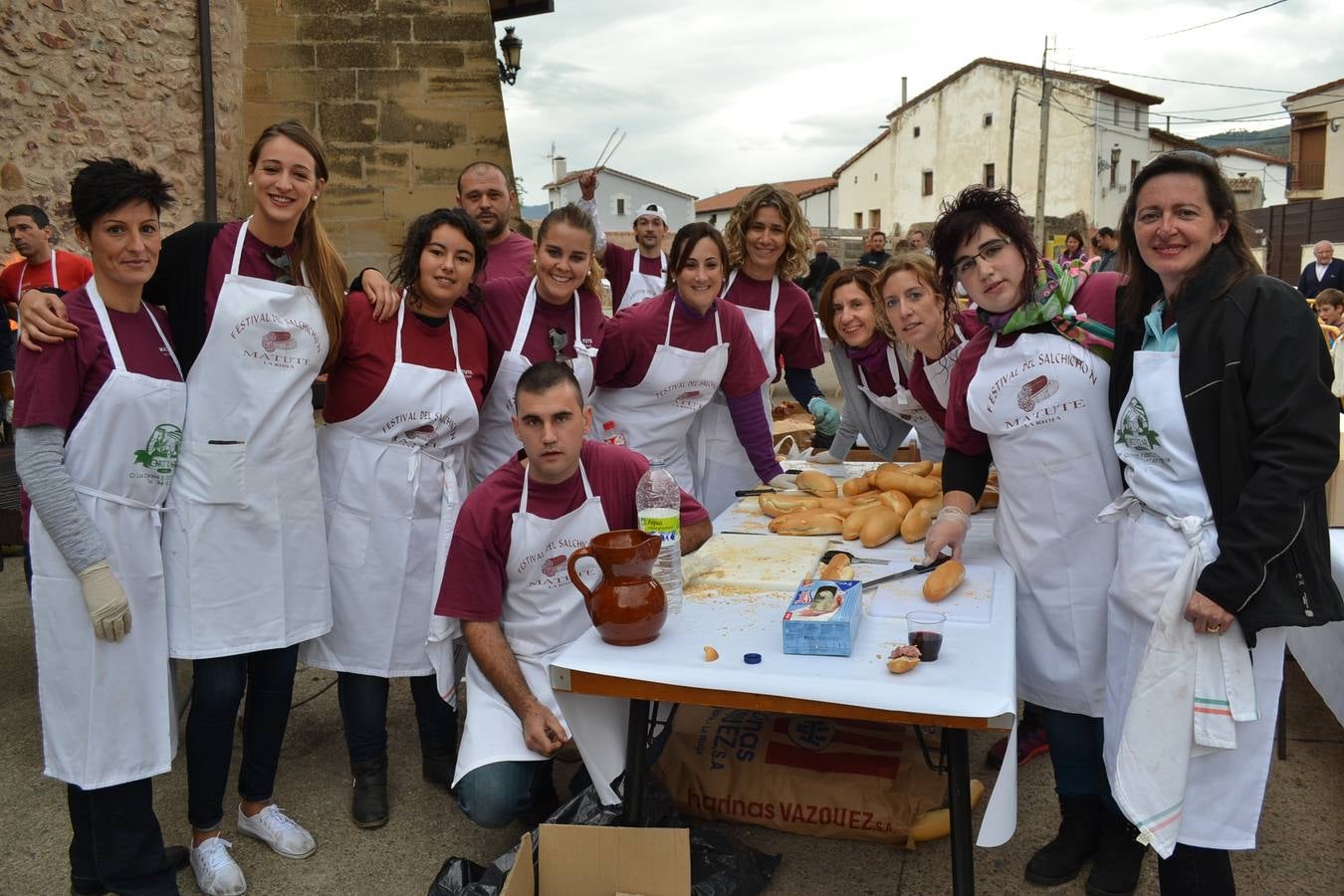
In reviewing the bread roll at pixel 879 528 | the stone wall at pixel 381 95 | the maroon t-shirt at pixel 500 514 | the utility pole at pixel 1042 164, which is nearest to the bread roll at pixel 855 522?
the bread roll at pixel 879 528

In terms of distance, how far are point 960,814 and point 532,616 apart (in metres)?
1.13

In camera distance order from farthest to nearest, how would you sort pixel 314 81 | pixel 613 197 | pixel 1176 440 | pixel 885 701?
pixel 613 197
pixel 314 81
pixel 1176 440
pixel 885 701

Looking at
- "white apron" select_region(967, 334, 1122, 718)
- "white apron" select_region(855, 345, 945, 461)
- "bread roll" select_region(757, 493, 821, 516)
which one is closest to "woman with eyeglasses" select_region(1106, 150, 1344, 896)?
"white apron" select_region(967, 334, 1122, 718)

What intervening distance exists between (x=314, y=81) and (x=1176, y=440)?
631cm

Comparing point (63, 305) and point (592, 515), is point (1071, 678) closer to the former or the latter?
point (592, 515)

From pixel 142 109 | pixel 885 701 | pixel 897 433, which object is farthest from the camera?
pixel 142 109

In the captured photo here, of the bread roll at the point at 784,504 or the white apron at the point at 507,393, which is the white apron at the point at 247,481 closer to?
the white apron at the point at 507,393

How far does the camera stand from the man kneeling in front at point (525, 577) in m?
2.40

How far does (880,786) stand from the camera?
8.56 ft

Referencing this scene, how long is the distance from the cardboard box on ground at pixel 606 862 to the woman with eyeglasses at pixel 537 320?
1416 millimetres

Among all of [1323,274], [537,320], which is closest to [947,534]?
[537,320]

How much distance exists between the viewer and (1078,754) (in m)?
2.46

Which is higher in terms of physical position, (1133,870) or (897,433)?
(897,433)

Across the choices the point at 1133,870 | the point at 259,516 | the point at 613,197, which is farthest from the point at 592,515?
the point at 613,197
